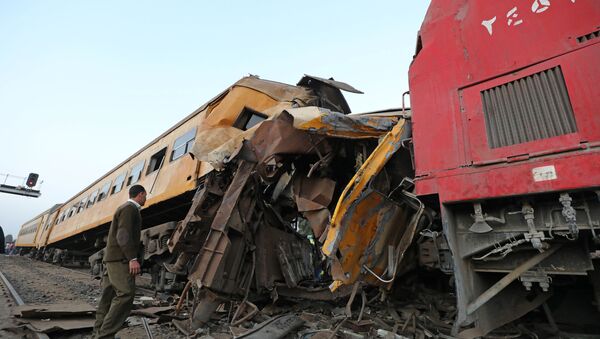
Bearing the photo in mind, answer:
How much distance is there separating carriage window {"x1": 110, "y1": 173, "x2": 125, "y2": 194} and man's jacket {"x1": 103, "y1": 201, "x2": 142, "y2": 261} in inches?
270

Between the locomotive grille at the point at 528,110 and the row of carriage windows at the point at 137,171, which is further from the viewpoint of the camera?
the row of carriage windows at the point at 137,171

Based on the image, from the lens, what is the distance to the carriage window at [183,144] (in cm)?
608

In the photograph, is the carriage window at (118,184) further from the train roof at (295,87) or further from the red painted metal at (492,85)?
the red painted metal at (492,85)

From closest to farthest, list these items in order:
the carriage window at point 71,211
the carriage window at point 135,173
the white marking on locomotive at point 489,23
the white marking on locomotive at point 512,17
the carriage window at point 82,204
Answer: the white marking on locomotive at point 512,17 → the white marking on locomotive at point 489,23 → the carriage window at point 135,173 → the carriage window at point 82,204 → the carriage window at point 71,211

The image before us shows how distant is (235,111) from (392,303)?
3.94m

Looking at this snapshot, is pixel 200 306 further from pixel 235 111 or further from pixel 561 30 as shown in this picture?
pixel 561 30

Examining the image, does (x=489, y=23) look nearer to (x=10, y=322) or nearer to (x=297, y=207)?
(x=297, y=207)

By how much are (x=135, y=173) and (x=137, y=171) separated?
0.16 m

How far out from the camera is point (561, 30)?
220cm

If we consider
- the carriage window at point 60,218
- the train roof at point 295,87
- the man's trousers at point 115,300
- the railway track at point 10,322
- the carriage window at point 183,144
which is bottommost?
the railway track at point 10,322

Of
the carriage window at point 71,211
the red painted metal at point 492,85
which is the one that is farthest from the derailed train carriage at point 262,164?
the carriage window at point 71,211

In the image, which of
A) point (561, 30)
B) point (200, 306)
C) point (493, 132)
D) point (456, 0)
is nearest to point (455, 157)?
point (493, 132)

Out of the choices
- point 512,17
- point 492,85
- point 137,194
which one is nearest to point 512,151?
point 492,85

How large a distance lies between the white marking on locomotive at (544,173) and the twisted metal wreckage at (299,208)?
3.52ft
